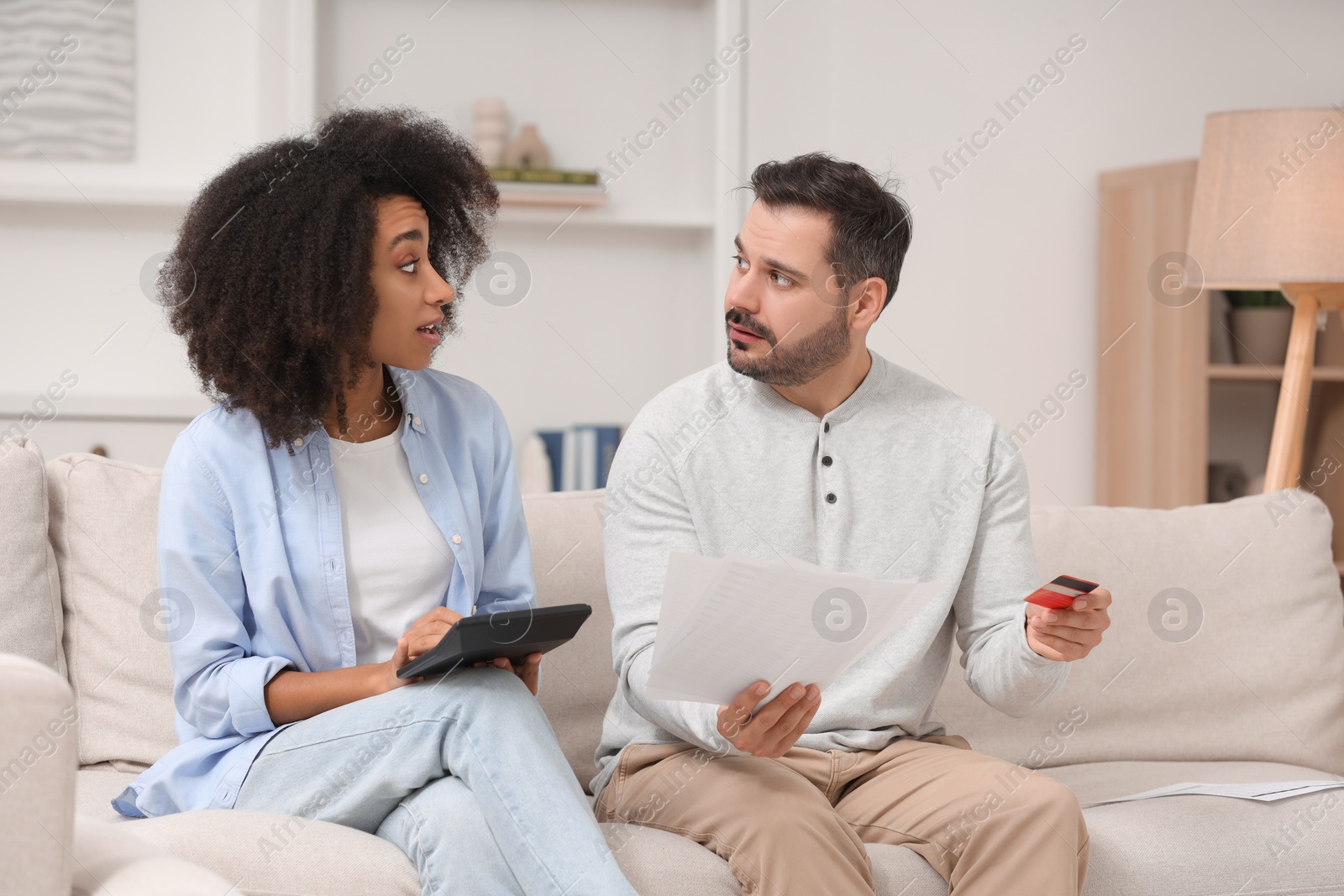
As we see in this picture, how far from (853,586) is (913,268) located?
2314mm

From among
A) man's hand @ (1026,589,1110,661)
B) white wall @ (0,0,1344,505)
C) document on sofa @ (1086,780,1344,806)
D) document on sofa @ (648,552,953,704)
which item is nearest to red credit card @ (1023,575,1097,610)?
man's hand @ (1026,589,1110,661)

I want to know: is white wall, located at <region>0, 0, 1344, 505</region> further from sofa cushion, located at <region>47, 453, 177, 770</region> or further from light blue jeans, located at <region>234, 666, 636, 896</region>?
light blue jeans, located at <region>234, 666, 636, 896</region>

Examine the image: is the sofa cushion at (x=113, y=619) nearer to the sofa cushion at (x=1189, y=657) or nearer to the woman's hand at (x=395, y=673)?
the woman's hand at (x=395, y=673)

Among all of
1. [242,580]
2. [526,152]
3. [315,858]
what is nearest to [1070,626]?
[315,858]

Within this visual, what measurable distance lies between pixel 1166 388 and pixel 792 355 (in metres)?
1.93

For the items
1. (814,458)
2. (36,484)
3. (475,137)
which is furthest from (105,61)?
(814,458)

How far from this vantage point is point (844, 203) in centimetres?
163

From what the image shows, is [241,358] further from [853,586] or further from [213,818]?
[853,586]

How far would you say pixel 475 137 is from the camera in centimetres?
313

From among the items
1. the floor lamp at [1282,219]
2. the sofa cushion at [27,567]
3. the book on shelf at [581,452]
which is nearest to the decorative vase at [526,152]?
the book on shelf at [581,452]

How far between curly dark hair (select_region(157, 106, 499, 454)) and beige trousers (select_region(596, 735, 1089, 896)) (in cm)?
61

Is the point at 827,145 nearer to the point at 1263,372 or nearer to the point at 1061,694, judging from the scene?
the point at 1263,372

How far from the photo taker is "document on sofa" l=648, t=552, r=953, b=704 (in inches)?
43.7

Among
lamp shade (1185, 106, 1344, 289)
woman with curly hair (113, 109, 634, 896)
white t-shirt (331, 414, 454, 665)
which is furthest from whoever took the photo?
lamp shade (1185, 106, 1344, 289)
